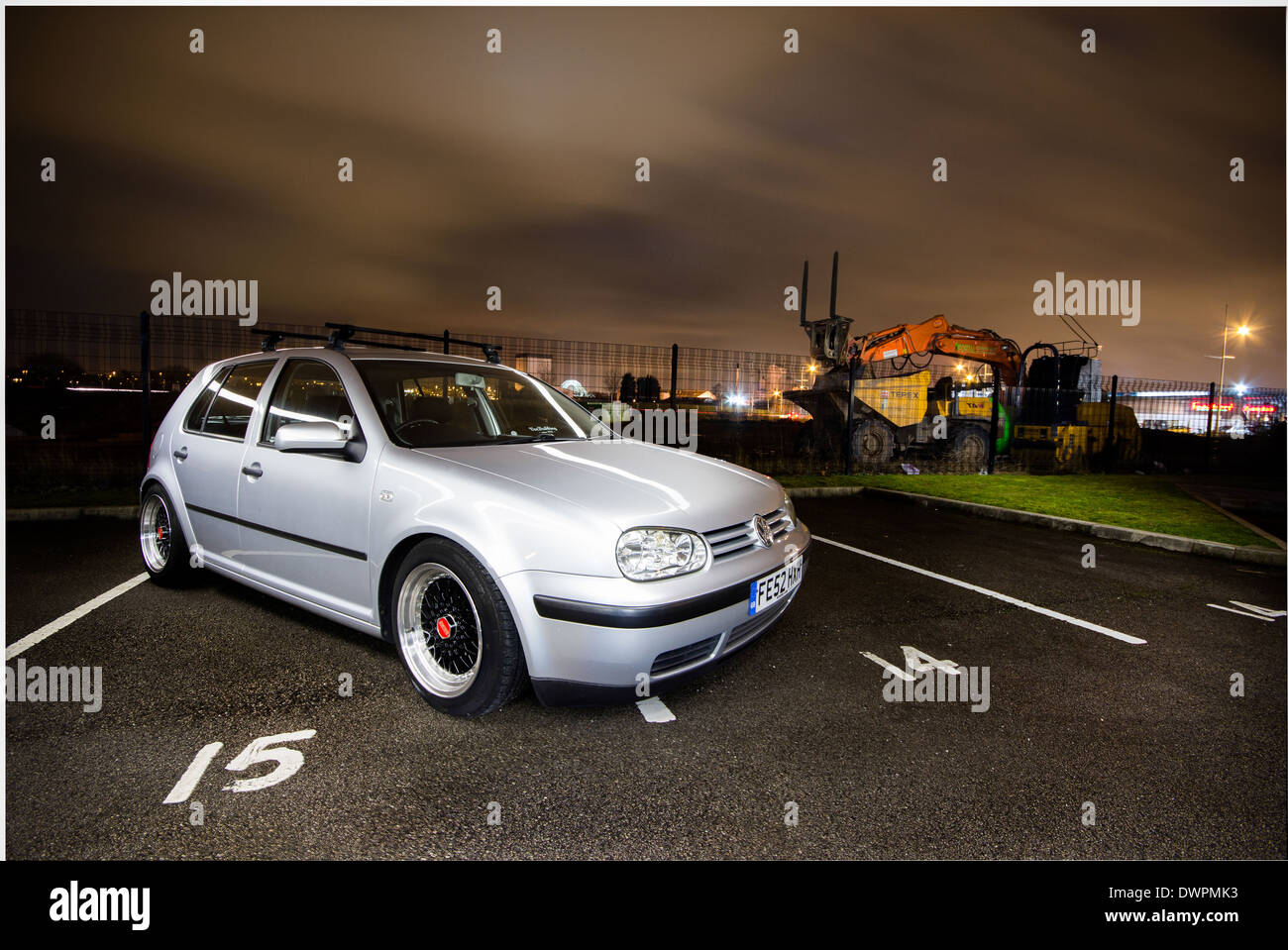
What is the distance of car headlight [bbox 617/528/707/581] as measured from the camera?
239cm

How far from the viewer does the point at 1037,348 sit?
14438 millimetres

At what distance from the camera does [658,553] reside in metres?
2.45

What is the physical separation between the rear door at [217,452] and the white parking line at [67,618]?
75cm

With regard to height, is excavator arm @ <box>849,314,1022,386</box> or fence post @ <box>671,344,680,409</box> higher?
excavator arm @ <box>849,314,1022,386</box>

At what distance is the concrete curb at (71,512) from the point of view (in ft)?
21.3

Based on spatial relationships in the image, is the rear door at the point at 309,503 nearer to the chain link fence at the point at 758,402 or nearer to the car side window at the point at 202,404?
the car side window at the point at 202,404

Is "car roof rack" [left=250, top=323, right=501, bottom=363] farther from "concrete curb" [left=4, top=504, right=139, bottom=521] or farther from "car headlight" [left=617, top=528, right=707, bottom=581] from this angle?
"concrete curb" [left=4, top=504, right=139, bottom=521]

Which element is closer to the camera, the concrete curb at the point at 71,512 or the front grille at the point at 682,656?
the front grille at the point at 682,656

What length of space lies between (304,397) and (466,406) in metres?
0.85

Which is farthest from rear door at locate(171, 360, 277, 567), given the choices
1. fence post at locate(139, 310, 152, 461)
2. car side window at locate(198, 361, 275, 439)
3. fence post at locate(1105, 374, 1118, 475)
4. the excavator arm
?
fence post at locate(1105, 374, 1118, 475)

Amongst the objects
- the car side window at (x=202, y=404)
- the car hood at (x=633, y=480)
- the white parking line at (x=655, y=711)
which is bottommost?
the white parking line at (x=655, y=711)

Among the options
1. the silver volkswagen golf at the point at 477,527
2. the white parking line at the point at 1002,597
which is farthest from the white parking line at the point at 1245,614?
the silver volkswagen golf at the point at 477,527
